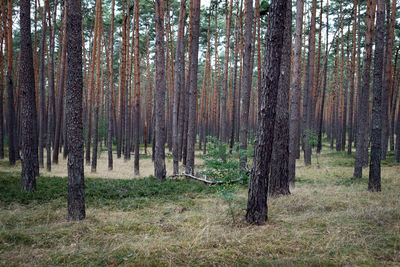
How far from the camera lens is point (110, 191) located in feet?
29.3

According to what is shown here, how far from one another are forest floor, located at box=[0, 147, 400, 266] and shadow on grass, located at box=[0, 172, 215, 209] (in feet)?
0.10

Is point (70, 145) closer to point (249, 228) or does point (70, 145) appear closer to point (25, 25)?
point (249, 228)

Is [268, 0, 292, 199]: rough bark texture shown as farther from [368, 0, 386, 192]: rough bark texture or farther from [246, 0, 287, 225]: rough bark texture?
[368, 0, 386, 192]: rough bark texture

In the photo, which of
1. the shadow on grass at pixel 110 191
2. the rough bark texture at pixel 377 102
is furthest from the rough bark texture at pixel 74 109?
the rough bark texture at pixel 377 102

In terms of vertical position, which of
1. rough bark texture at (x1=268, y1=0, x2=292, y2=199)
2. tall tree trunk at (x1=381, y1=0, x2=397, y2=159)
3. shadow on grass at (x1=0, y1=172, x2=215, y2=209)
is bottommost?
shadow on grass at (x1=0, y1=172, x2=215, y2=209)

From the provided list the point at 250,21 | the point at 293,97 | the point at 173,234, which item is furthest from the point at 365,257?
the point at 250,21

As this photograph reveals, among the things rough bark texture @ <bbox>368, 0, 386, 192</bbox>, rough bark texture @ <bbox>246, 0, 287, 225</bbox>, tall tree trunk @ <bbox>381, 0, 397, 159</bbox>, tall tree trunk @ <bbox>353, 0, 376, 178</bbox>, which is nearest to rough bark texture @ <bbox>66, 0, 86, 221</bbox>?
rough bark texture @ <bbox>246, 0, 287, 225</bbox>

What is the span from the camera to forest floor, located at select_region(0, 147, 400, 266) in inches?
165

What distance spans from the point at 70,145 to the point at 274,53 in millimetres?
4397

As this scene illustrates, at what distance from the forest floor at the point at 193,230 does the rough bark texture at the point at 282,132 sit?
612 mm

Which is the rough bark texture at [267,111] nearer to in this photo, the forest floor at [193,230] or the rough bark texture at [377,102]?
the forest floor at [193,230]

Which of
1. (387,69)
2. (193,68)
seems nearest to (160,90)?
(193,68)

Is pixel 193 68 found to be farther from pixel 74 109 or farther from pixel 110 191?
pixel 74 109

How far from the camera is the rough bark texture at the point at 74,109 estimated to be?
5828mm
